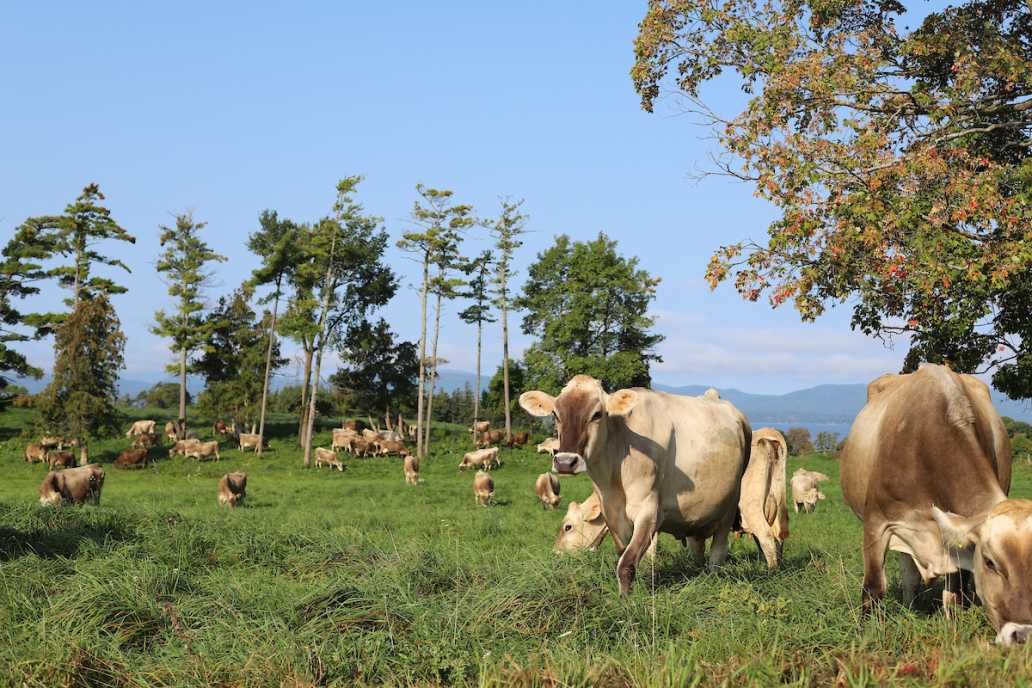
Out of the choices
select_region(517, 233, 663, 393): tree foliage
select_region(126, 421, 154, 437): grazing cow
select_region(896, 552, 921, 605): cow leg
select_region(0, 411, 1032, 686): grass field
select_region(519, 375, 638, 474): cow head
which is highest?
select_region(517, 233, 663, 393): tree foliage

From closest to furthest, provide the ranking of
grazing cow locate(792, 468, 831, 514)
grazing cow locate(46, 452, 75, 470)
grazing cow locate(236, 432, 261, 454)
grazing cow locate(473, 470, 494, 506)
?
grazing cow locate(792, 468, 831, 514) → grazing cow locate(473, 470, 494, 506) → grazing cow locate(46, 452, 75, 470) → grazing cow locate(236, 432, 261, 454)

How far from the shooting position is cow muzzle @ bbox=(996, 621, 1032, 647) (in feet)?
18.1

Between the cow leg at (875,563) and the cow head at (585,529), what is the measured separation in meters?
4.55

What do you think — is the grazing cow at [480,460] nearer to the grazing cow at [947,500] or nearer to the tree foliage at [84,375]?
the tree foliage at [84,375]

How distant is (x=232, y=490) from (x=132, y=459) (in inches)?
704

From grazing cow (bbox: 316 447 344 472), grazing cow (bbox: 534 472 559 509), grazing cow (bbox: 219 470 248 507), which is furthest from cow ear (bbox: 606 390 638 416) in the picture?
grazing cow (bbox: 316 447 344 472)

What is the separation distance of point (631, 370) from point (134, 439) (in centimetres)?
2657

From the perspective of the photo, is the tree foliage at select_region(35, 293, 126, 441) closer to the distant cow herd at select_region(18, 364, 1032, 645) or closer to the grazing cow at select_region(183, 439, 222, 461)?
the grazing cow at select_region(183, 439, 222, 461)

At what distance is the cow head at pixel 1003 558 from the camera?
556cm

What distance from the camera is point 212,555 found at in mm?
10867

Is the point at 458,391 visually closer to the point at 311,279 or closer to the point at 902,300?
the point at 311,279

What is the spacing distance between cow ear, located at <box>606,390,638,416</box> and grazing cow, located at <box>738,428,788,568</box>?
291cm

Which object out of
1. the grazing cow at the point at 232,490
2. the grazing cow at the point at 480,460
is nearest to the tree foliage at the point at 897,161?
the grazing cow at the point at 232,490

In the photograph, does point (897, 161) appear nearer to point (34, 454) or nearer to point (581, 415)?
point (581, 415)
